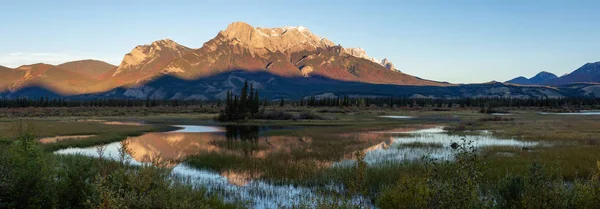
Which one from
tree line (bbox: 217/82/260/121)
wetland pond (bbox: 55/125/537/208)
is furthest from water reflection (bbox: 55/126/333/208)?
tree line (bbox: 217/82/260/121)

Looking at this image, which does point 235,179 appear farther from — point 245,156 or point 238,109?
point 238,109

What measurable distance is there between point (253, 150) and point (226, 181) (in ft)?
43.3

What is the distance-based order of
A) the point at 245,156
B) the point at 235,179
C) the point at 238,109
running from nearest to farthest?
the point at 235,179 < the point at 245,156 < the point at 238,109

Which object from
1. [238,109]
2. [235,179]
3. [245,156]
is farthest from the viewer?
[238,109]

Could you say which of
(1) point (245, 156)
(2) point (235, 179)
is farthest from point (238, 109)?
(2) point (235, 179)

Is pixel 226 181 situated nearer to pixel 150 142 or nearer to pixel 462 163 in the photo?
pixel 462 163

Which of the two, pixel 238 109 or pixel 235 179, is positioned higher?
pixel 238 109

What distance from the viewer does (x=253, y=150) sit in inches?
1416

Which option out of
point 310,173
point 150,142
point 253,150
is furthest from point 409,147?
point 150,142

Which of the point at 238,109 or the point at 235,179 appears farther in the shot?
the point at 238,109

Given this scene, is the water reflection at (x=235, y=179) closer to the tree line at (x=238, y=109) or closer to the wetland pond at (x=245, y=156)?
the wetland pond at (x=245, y=156)

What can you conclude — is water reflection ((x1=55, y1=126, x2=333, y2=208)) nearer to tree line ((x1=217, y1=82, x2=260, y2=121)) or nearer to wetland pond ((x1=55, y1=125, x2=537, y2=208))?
wetland pond ((x1=55, y1=125, x2=537, y2=208))

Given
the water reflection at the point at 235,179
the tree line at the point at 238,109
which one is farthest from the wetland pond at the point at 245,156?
the tree line at the point at 238,109

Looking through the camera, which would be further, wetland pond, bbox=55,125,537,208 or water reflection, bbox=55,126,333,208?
wetland pond, bbox=55,125,537,208
